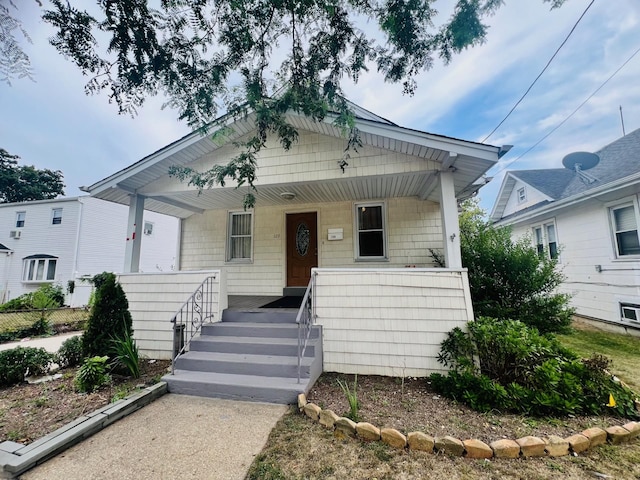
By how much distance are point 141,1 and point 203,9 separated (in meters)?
0.65

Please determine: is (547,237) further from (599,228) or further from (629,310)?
(629,310)

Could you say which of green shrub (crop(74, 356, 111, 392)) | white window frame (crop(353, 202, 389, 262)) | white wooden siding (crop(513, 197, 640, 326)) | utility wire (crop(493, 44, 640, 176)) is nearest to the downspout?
green shrub (crop(74, 356, 111, 392))

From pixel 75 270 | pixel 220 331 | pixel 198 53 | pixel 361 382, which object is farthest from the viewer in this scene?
pixel 75 270

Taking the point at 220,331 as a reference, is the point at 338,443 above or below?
below

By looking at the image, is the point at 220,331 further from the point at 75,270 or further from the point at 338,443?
the point at 75,270

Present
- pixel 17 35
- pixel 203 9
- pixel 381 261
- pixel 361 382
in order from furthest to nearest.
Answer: pixel 381 261, pixel 361 382, pixel 203 9, pixel 17 35

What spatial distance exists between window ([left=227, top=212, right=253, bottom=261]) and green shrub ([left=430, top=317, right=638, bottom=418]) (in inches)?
219

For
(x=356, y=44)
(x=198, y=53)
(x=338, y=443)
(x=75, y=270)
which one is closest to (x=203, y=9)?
(x=198, y=53)

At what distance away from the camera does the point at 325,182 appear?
528cm

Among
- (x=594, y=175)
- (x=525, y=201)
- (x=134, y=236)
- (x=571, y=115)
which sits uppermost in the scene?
(x=571, y=115)

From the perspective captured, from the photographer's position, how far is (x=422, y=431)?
2.63 metres

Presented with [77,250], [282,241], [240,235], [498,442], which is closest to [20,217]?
[77,250]

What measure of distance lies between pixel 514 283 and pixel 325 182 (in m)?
4.11

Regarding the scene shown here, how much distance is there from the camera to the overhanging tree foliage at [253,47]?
3.06 metres
